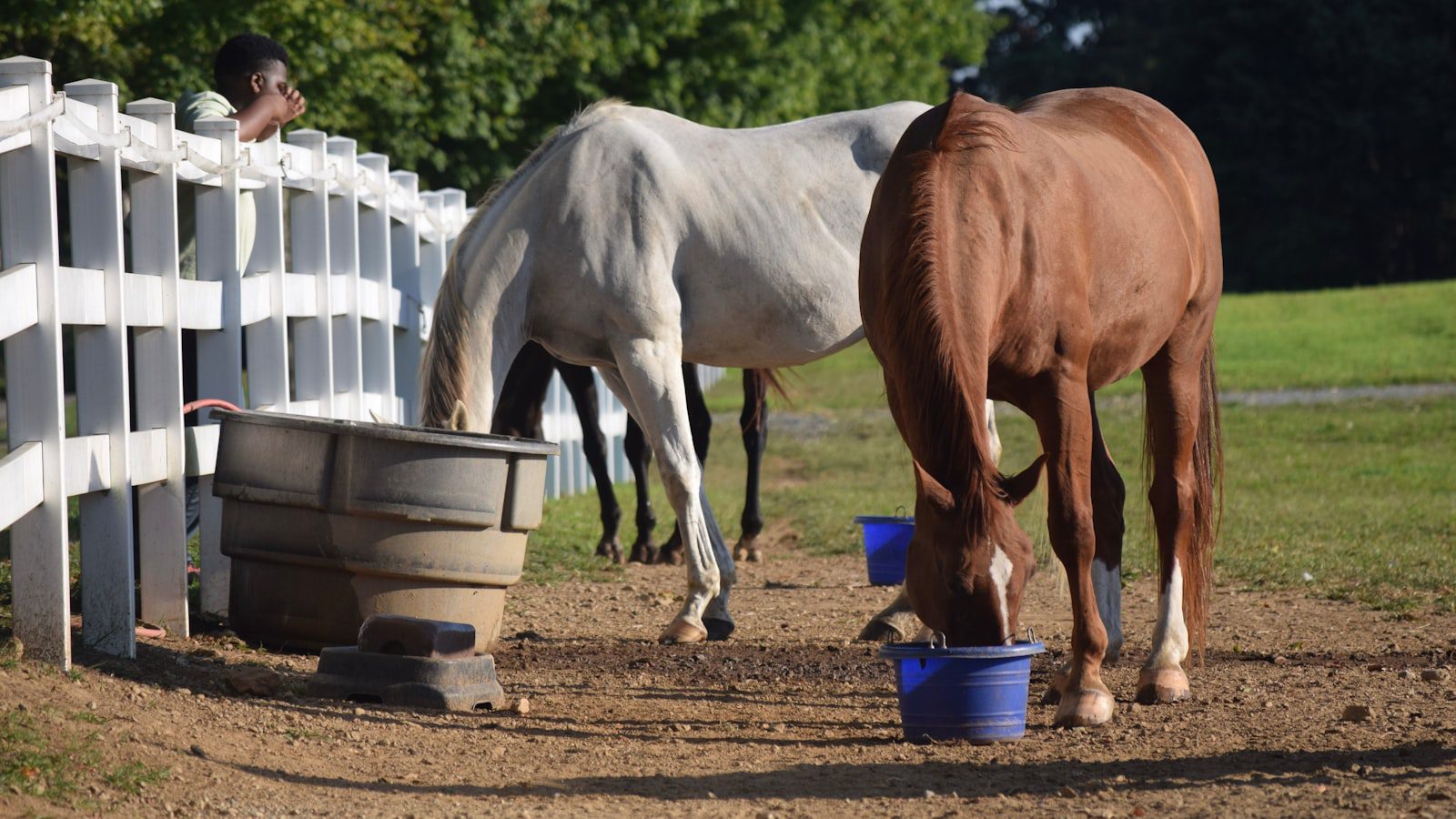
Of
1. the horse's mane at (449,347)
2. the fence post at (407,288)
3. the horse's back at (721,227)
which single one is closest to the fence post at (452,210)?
the fence post at (407,288)

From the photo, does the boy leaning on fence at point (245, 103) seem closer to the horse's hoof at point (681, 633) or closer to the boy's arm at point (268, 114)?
the boy's arm at point (268, 114)

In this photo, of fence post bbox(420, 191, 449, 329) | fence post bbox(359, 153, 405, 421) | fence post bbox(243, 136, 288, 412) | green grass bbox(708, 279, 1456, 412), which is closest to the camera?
fence post bbox(243, 136, 288, 412)

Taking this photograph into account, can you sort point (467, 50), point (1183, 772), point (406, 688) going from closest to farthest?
point (1183, 772) → point (406, 688) → point (467, 50)

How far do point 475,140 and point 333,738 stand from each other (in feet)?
59.8

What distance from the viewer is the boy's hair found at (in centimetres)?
665

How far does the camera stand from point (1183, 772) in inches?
148

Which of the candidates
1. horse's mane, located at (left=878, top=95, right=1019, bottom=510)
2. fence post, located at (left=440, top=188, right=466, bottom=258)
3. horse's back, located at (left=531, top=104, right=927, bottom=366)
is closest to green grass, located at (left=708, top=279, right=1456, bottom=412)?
fence post, located at (left=440, top=188, right=466, bottom=258)

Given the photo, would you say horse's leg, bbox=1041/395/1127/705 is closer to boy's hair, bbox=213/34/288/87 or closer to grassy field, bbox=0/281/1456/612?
grassy field, bbox=0/281/1456/612

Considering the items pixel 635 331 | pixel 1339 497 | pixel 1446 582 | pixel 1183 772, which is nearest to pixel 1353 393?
pixel 1339 497

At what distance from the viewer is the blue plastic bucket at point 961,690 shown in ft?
12.9

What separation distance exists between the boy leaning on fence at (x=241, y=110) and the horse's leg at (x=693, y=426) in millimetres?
2650

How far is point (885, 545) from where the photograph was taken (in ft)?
23.1

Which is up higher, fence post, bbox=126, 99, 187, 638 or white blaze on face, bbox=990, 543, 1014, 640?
fence post, bbox=126, 99, 187, 638

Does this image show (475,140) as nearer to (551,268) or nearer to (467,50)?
(467,50)
